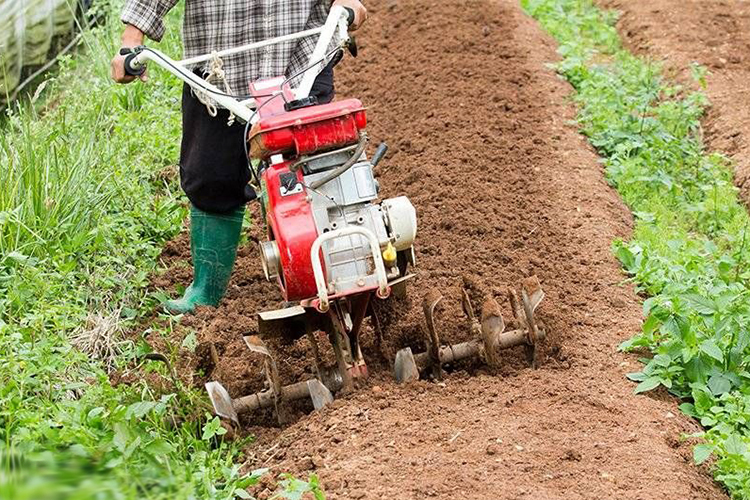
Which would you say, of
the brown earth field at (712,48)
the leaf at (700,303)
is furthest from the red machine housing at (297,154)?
the brown earth field at (712,48)

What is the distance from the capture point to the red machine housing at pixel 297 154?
404cm

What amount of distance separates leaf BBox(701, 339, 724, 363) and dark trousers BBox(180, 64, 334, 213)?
5.82 feet

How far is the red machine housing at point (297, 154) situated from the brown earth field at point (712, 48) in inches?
128

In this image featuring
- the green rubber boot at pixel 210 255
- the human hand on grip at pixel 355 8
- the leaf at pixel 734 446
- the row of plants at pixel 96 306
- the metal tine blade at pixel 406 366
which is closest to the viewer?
the row of plants at pixel 96 306

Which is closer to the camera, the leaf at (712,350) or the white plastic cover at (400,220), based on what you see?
the white plastic cover at (400,220)

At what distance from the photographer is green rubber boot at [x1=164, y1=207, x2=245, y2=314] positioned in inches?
209

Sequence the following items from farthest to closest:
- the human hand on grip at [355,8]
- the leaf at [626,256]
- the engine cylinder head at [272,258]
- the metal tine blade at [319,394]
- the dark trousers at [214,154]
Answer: the leaf at [626,256] → the dark trousers at [214,154] → the human hand on grip at [355,8] → the metal tine blade at [319,394] → the engine cylinder head at [272,258]

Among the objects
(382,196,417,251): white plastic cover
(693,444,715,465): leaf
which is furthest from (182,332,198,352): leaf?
(693,444,715,465): leaf

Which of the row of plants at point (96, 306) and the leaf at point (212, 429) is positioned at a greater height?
the row of plants at point (96, 306)

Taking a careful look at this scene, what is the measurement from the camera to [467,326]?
188 inches

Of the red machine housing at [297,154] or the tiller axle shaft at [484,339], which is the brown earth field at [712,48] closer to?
the tiller axle shaft at [484,339]

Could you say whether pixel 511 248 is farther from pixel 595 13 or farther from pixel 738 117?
pixel 595 13

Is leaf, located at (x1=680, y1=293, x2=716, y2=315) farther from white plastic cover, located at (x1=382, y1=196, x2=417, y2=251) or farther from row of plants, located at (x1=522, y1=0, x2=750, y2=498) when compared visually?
white plastic cover, located at (x1=382, y1=196, x2=417, y2=251)

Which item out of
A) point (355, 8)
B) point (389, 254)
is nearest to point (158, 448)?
point (389, 254)
